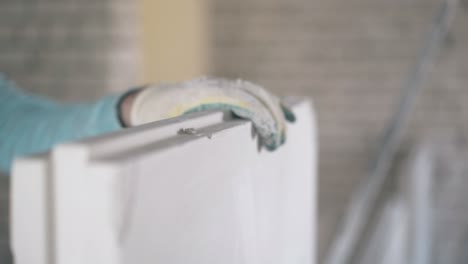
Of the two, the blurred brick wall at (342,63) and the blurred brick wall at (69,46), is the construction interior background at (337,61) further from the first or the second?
the blurred brick wall at (69,46)

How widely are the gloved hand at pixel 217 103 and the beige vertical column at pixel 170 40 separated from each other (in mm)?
1466

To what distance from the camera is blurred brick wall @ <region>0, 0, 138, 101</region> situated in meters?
1.67

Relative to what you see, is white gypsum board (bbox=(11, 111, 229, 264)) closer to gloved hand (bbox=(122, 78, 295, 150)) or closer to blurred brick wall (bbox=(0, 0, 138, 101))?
gloved hand (bbox=(122, 78, 295, 150))

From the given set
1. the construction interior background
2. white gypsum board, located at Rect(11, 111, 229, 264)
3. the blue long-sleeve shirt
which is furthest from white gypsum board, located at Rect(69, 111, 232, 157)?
the construction interior background

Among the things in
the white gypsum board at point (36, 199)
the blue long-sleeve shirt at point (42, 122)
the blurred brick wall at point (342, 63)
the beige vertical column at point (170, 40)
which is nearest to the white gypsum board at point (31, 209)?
the white gypsum board at point (36, 199)

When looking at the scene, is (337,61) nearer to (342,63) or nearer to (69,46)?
(342,63)

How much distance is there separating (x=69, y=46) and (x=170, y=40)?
64cm

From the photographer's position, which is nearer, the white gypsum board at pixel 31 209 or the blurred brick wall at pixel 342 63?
the white gypsum board at pixel 31 209

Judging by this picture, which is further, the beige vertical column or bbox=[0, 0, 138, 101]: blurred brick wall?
the beige vertical column

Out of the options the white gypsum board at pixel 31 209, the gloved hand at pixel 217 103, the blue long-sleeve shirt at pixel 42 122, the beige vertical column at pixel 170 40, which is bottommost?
the white gypsum board at pixel 31 209

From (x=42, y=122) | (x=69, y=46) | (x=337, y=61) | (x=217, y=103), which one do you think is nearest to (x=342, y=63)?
(x=337, y=61)

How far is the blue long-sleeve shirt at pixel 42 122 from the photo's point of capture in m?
0.72

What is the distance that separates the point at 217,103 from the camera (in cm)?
54

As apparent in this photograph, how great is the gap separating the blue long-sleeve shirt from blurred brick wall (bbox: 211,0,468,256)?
1653 mm
